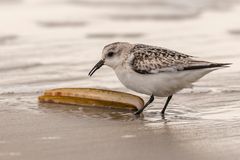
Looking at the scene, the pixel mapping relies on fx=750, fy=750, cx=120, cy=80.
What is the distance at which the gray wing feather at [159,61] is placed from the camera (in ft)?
24.3

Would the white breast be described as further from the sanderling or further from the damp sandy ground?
the damp sandy ground

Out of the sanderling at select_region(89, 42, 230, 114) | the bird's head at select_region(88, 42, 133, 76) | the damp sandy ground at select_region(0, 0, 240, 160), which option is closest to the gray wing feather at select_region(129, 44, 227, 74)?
the sanderling at select_region(89, 42, 230, 114)

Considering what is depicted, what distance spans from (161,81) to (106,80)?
1834 millimetres

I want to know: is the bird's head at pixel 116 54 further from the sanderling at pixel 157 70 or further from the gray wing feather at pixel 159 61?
the gray wing feather at pixel 159 61

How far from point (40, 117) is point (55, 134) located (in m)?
0.76

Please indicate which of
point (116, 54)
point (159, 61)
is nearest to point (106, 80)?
point (116, 54)

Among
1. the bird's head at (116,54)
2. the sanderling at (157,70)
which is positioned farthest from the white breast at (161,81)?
the bird's head at (116,54)

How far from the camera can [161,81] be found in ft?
24.7

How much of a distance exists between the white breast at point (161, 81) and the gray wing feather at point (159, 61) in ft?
0.16

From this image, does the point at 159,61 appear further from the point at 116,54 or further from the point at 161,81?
the point at 116,54

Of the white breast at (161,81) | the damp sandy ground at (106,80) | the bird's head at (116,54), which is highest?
the bird's head at (116,54)

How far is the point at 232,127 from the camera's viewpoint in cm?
683

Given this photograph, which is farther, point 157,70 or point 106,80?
point 106,80

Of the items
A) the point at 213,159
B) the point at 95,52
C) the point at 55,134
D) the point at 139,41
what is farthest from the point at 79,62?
the point at 213,159
